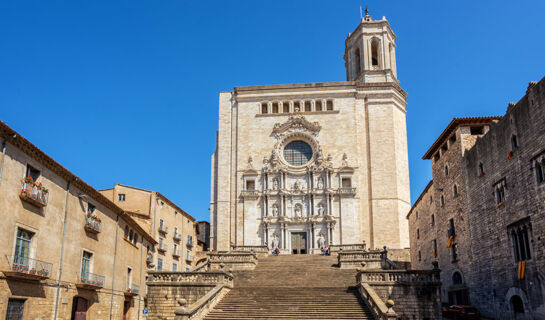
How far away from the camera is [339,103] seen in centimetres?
4569

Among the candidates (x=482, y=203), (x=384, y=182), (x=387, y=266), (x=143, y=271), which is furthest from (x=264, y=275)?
(x=384, y=182)

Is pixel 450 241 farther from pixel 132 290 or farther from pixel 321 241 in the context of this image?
pixel 132 290

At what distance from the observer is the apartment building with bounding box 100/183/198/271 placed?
1433 inches

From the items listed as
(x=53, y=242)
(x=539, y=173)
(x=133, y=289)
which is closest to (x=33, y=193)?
(x=53, y=242)

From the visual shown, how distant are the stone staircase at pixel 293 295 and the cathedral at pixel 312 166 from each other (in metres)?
13.9

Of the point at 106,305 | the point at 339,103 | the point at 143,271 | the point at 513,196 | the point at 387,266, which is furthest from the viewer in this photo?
the point at 339,103

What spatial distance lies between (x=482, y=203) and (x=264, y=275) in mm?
12382

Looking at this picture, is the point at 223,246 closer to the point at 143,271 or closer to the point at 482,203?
the point at 143,271

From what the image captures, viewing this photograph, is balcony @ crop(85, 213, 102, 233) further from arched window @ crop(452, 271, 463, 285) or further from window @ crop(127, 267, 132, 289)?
arched window @ crop(452, 271, 463, 285)

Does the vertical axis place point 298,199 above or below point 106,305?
above

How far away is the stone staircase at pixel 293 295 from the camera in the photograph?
18969 millimetres

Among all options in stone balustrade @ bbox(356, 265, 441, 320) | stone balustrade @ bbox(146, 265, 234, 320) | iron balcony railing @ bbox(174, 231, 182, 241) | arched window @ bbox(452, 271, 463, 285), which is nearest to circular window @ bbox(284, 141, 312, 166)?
iron balcony railing @ bbox(174, 231, 182, 241)

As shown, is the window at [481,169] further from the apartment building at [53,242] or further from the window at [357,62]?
the window at [357,62]

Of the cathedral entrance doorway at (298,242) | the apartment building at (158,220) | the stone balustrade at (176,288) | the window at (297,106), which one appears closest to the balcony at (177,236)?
the apartment building at (158,220)
